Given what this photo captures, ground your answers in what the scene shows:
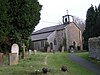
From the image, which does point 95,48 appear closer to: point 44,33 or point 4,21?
point 4,21

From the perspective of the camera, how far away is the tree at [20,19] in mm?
31344

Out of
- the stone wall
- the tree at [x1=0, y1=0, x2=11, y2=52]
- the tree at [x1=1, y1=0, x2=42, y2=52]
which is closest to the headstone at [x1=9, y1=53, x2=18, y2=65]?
the tree at [x1=0, y1=0, x2=11, y2=52]

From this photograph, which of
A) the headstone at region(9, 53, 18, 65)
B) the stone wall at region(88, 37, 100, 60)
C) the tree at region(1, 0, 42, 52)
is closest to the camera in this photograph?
the headstone at region(9, 53, 18, 65)

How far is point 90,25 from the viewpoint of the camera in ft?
193

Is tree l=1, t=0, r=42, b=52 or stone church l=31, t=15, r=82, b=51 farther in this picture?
stone church l=31, t=15, r=82, b=51

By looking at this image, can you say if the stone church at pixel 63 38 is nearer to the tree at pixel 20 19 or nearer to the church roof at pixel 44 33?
the church roof at pixel 44 33

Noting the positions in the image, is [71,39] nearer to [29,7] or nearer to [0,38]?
[29,7]

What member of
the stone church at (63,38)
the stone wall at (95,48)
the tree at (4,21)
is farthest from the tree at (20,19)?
the stone church at (63,38)

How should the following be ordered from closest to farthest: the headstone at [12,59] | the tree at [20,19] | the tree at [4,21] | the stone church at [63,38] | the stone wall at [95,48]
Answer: the headstone at [12,59] < the tree at [4,21] < the tree at [20,19] < the stone wall at [95,48] < the stone church at [63,38]

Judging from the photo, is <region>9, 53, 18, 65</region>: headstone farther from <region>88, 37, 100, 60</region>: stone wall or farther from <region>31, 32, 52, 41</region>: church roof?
<region>31, 32, 52, 41</region>: church roof

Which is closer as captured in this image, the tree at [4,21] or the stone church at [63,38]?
the tree at [4,21]

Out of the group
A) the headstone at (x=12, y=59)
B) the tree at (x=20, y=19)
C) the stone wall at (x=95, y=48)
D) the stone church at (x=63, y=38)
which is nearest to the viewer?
the headstone at (x=12, y=59)

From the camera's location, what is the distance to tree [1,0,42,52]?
103 ft

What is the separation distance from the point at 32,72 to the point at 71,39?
6023 centimetres
